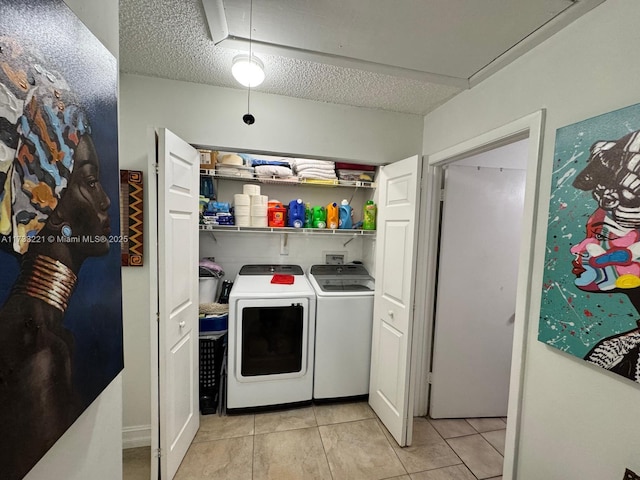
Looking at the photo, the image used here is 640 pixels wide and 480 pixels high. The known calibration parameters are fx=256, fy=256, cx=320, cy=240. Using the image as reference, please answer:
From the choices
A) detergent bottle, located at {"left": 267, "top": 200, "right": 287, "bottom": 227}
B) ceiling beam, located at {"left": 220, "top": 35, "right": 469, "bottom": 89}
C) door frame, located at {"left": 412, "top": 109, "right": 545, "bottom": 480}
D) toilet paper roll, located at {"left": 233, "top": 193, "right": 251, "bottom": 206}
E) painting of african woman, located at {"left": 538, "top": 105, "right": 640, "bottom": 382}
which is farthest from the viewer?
Result: detergent bottle, located at {"left": 267, "top": 200, "right": 287, "bottom": 227}

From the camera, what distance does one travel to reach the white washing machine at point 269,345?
6.51 ft

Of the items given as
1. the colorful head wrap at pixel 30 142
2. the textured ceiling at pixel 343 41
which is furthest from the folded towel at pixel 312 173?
the colorful head wrap at pixel 30 142

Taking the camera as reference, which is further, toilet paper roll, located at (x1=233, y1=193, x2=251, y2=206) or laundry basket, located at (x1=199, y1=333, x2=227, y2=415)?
toilet paper roll, located at (x1=233, y1=193, x2=251, y2=206)

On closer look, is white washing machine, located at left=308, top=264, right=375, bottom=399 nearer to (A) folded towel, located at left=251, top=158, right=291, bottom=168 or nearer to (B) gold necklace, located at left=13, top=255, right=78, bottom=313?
(A) folded towel, located at left=251, top=158, right=291, bottom=168

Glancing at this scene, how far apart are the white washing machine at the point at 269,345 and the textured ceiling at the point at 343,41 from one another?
60.5 inches

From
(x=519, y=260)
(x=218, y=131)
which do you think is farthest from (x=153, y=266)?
(x=519, y=260)

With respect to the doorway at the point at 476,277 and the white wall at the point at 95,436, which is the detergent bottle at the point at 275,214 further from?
the white wall at the point at 95,436

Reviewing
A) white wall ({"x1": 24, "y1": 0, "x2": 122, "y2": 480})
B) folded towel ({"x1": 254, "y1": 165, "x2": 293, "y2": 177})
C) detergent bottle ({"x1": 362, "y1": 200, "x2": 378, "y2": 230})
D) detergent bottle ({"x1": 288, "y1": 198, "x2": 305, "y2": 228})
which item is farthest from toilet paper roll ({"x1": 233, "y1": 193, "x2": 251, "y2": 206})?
white wall ({"x1": 24, "y1": 0, "x2": 122, "y2": 480})

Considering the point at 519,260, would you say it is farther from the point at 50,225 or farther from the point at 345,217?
the point at 50,225

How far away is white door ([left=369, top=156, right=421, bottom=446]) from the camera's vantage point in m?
1.76

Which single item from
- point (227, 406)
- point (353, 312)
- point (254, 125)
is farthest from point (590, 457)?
point (254, 125)

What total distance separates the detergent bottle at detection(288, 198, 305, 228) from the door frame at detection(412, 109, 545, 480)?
1.00 m

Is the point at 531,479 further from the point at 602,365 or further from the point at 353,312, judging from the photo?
the point at 353,312

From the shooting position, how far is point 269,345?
6.81 ft
